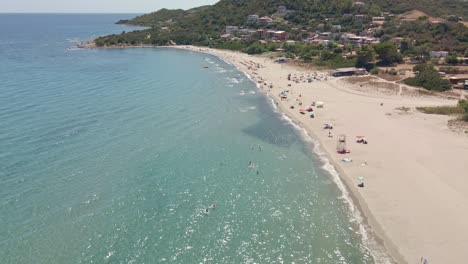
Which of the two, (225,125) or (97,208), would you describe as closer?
(97,208)

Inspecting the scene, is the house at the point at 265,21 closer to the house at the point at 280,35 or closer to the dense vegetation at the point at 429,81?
the house at the point at 280,35

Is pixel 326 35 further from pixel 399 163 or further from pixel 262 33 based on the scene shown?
pixel 399 163

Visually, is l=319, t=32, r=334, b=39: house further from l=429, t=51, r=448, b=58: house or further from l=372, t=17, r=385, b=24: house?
l=429, t=51, r=448, b=58: house

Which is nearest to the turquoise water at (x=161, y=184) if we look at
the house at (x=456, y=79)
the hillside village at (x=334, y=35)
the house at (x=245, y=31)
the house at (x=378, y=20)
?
the house at (x=456, y=79)

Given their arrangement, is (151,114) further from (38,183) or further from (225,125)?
(38,183)

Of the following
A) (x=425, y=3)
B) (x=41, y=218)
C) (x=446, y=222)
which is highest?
(x=425, y=3)

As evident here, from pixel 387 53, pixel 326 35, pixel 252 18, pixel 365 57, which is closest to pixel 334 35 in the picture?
pixel 326 35

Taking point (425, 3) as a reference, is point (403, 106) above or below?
below

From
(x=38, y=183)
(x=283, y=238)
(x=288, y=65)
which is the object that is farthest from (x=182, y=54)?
(x=283, y=238)
